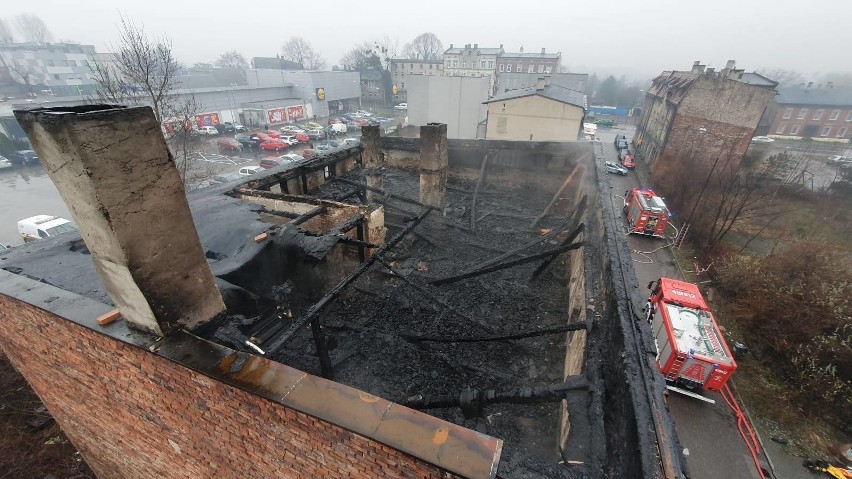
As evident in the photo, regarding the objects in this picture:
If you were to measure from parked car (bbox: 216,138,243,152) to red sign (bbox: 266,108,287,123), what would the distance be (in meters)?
10.5

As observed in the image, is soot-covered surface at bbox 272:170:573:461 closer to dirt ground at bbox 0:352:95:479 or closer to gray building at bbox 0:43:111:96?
dirt ground at bbox 0:352:95:479

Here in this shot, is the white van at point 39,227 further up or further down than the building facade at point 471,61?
further down

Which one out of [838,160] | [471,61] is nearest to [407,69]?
[471,61]

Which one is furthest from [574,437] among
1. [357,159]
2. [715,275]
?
[715,275]

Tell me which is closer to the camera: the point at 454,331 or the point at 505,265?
the point at 454,331

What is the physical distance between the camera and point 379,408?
3.05 meters

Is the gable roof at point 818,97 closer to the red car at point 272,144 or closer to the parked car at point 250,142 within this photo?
the red car at point 272,144

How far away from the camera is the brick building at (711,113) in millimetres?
24531

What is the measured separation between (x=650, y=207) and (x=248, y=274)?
23.1 meters

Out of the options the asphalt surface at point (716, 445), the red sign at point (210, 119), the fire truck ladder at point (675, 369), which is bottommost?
the asphalt surface at point (716, 445)

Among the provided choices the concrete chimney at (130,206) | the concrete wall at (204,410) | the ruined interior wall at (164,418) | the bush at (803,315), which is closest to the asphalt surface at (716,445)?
the bush at (803,315)

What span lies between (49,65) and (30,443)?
87952 millimetres

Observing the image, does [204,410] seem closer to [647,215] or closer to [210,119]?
[647,215]

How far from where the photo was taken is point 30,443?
30.9 feet
